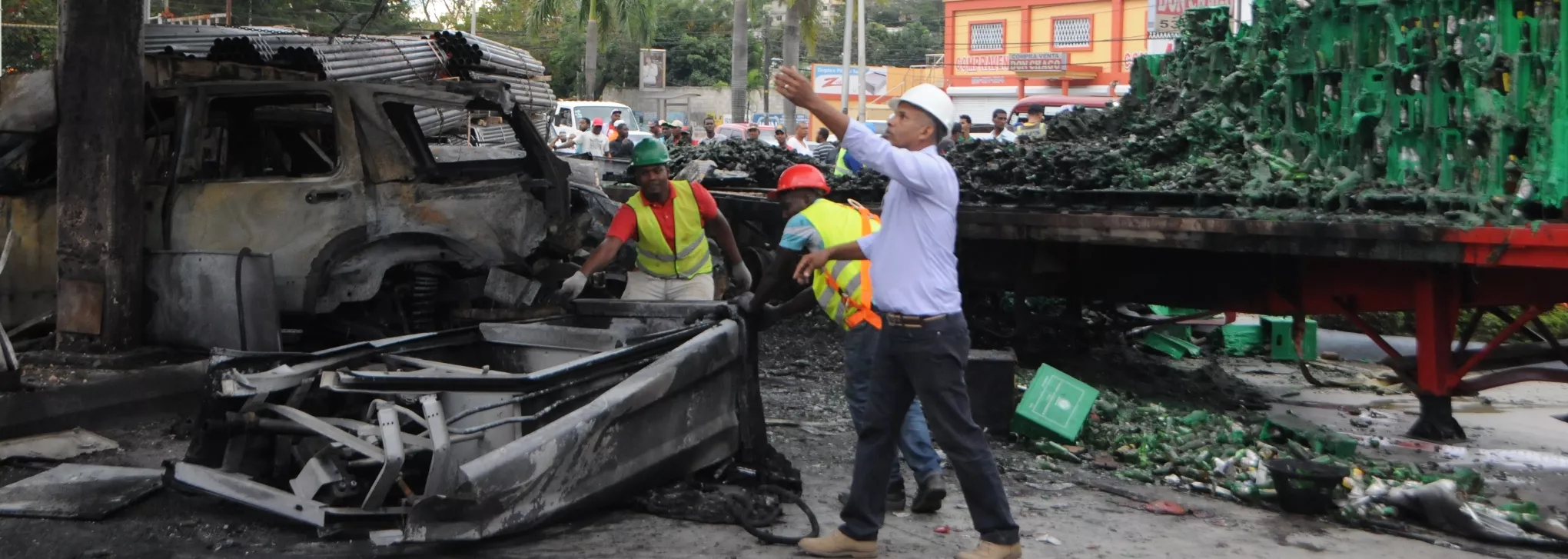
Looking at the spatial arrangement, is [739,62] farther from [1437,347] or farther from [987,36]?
[1437,347]

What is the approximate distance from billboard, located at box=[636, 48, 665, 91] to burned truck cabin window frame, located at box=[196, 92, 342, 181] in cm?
3100

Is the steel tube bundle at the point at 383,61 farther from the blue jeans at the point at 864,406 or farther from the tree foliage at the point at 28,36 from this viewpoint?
the tree foliage at the point at 28,36

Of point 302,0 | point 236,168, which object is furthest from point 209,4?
point 236,168

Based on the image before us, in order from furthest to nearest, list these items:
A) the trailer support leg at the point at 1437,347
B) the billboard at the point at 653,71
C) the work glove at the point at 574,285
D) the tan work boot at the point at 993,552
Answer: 1. the billboard at the point at 653,71
2. the trailer support leg at the point at 1437,347
3. the work glove at the point at 574,285
4. the tan work boot at the point at 993,552

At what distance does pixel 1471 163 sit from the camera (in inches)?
237

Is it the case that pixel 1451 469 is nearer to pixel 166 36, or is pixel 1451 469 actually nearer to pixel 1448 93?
pixel 1448 93

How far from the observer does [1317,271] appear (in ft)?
22.7

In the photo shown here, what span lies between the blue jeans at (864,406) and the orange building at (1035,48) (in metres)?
33.0

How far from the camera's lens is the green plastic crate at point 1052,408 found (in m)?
6.49

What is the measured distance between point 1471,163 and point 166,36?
30.8 feet

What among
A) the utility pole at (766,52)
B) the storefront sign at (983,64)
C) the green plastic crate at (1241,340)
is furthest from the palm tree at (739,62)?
the green plastic crate at (1241,340)

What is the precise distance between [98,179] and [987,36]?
→ 37617 mm

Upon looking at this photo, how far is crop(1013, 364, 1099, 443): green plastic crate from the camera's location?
6.49 m

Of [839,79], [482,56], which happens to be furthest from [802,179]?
[839,79]
